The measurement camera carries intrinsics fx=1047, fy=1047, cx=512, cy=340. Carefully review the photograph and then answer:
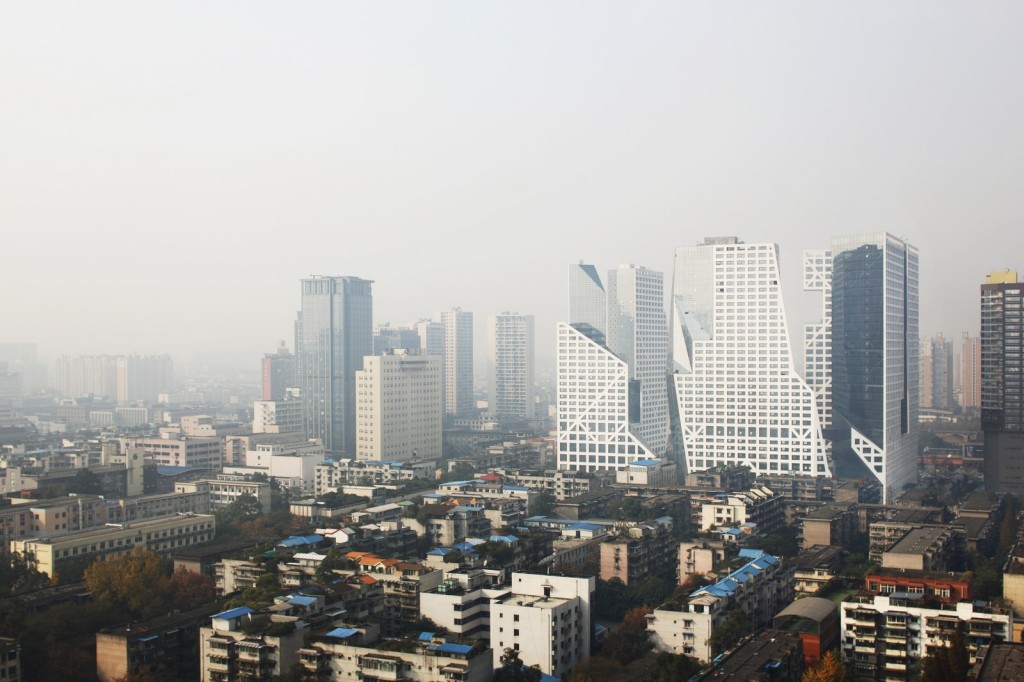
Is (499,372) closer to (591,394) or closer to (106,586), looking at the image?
(591,394)

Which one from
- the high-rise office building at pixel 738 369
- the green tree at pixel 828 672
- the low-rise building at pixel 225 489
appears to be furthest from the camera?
the high-rise office building at pixel 738 369

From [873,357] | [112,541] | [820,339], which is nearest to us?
[112,541]

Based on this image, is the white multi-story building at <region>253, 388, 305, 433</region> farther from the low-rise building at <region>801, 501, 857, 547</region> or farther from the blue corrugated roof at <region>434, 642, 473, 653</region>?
the blue corrugated roof at <region>434, 642, 473, 653</region>

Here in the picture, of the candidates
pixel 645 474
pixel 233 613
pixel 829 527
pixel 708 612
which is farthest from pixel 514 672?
pixel 645 474

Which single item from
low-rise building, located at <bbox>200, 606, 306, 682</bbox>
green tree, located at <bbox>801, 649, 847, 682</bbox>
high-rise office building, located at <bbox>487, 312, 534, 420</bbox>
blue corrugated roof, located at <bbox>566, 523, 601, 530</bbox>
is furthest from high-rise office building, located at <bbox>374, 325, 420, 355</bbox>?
green tree, located at <bbox>801, 649, 847, 682</bbox>

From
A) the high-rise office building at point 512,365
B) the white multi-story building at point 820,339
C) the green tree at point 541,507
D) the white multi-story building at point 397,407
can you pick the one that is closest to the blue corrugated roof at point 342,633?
the green tree at point 541,507

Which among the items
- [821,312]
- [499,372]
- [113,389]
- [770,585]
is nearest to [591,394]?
[821,312]

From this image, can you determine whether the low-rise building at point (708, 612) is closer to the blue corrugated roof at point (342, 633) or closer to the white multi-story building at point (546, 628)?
the white multi-story building at point (546, 628)

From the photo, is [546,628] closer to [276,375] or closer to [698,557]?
[698,557]
